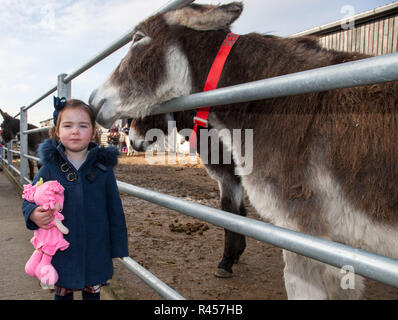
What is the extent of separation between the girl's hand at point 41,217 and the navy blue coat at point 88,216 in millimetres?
49

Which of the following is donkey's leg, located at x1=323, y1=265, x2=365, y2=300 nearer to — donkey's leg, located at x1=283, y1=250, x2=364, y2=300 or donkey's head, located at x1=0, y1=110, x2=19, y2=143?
donkey's leg, located at x1=283, y1=250, x2=364, y2=300

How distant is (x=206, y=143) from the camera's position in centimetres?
246

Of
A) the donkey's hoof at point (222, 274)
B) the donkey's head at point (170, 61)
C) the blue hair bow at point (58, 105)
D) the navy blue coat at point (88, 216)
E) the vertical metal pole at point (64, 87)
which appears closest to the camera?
the navy blue coat at point (88, 216)

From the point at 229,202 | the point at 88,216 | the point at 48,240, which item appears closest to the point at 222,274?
the point at 229,202

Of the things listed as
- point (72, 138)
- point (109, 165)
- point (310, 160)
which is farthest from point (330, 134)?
point (72, 138)

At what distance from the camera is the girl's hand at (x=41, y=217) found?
1214 millimetres

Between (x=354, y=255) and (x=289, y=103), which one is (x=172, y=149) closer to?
(x=289, y=103)

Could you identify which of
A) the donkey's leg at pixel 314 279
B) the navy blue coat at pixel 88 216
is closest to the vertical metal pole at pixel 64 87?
the navy blue coat at pixel 88 216

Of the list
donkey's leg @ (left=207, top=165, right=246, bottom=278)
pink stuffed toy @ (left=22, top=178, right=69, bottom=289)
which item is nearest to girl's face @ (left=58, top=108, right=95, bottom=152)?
pink stuffed toy @ (left=22, top=178, right=69, bottom=289)

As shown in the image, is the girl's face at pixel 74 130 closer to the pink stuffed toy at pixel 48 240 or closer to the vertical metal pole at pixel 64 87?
the pink stuffed toy at pixel 48 240

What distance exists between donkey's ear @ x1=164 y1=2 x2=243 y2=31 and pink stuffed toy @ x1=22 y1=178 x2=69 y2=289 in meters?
0.97

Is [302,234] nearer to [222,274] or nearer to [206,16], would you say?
[206,16]

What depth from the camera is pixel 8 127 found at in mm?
7680
